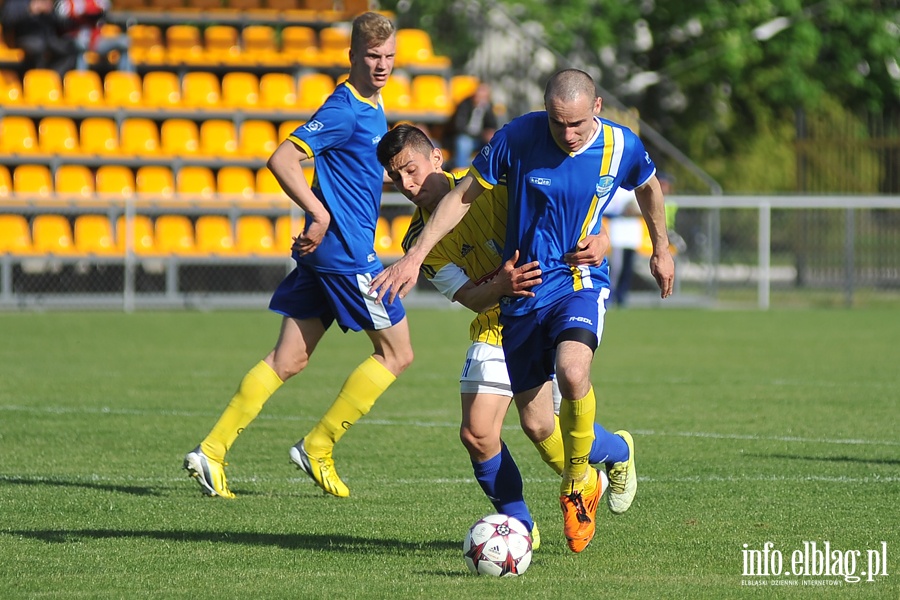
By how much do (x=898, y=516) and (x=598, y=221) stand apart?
1.85m

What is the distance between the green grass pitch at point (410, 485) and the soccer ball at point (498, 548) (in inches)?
2.0

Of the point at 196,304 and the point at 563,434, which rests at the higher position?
the point at 563,434

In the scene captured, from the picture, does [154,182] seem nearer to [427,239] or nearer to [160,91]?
[160,91]

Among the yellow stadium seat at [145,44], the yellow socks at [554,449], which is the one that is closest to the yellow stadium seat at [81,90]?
the yellow stadium seat at [145,44]

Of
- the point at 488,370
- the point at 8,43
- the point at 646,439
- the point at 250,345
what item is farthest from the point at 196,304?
the point at 488,370

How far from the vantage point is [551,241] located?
17.6ft

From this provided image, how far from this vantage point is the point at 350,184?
6.89 metres

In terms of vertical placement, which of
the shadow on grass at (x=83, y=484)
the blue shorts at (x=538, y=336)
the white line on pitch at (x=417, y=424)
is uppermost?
the blue shorts at (x=538, y=336)

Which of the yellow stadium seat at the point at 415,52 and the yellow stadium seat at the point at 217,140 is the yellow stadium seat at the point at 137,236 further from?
the yellow stadium seat at the point at 415,52

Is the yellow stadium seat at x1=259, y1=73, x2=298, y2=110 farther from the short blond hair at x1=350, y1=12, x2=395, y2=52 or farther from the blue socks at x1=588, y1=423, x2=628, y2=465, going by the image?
the blue socks at x1=588, y1=423, x2=628, y2=465

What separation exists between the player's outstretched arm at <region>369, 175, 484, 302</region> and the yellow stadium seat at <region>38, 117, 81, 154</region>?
53.4 feet

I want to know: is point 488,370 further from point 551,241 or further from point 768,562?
point 768,562

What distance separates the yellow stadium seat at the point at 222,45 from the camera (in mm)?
22453

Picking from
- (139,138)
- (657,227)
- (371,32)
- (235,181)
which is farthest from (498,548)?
(139,138)
